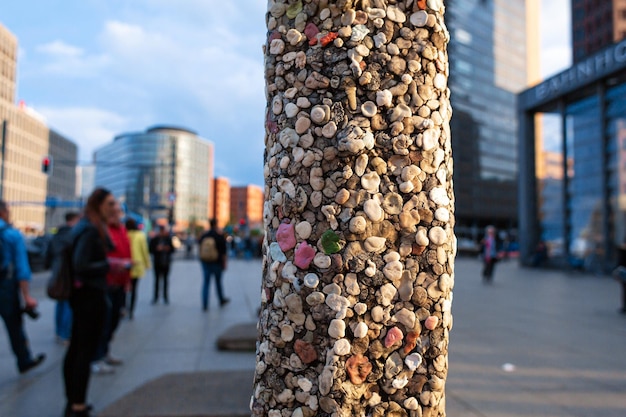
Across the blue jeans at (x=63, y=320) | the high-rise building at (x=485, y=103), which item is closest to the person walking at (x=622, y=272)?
the blue jeans at (x=63, y=320)

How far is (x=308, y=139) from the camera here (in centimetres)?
162

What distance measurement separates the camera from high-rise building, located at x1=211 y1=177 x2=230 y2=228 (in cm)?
13438

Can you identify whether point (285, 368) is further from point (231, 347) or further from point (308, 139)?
point (231, 347)

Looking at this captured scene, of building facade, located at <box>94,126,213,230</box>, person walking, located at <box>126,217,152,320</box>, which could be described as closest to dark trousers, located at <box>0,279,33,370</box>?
person walking, located at <box>126,217,152,320</box>

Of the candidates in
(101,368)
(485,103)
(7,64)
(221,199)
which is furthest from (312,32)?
(221,199)

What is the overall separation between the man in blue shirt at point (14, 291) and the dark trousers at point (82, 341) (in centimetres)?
161

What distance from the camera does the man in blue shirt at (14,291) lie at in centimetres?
500

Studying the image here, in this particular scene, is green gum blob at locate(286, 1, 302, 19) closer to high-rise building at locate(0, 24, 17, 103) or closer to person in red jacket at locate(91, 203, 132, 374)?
person in red jacket at locate(91, 203, 132, 374)

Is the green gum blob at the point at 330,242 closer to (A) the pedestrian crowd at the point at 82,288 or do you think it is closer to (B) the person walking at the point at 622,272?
(A) the pedestrian crowd at the point at 82,288

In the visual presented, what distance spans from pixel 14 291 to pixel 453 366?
487 centimetres

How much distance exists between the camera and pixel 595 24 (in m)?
52.8

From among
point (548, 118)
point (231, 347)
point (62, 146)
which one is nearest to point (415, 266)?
point (231, 347)

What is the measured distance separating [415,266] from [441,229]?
6.4 inches

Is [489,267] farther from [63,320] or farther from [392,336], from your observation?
[392,336]
